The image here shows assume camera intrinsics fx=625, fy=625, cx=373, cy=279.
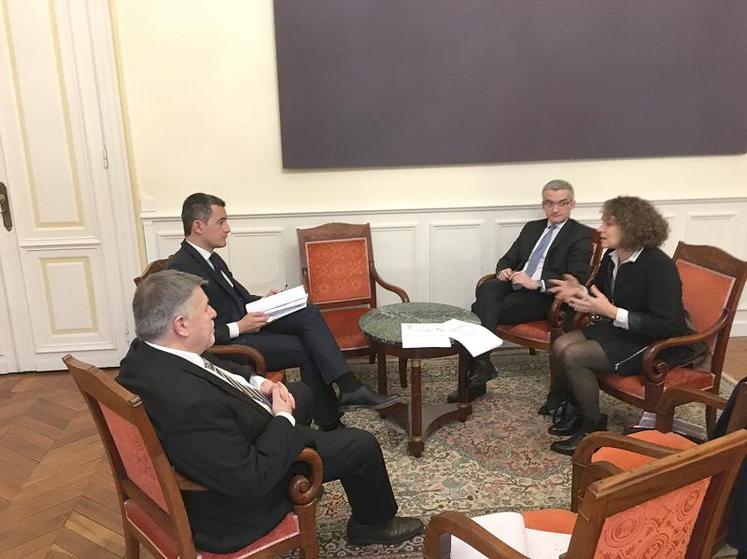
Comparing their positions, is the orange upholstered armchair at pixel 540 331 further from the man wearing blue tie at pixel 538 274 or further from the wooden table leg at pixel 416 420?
the wooden table leg at pixel 416 420

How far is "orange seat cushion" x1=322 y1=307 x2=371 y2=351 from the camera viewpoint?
3428 mm

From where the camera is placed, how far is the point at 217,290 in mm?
3121

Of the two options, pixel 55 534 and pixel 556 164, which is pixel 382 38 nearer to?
pixel 556 164

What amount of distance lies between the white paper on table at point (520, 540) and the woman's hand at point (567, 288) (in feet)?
5.18

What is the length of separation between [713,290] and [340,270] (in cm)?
202

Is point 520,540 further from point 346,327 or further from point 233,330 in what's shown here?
point 346,327

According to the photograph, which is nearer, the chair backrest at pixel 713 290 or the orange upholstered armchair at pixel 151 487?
the orange upholstered armchair at pixel 151 487

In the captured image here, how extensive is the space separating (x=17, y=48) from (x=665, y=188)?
412 cm

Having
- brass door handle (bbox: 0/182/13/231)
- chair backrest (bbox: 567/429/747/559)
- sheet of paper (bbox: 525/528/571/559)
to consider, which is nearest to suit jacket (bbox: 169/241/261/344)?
brass door handle (bbox: 0/182/13/231)

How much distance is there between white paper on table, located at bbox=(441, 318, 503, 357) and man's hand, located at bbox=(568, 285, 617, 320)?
45 cm

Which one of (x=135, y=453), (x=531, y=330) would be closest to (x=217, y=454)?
(x=135, y=453)

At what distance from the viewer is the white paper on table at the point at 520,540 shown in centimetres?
165

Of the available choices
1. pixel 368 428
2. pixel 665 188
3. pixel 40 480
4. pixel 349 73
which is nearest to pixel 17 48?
pixel 349 73

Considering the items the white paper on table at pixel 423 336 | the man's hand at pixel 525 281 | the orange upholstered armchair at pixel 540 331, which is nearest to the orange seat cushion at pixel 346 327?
the white paper on table at pixel 423 336
